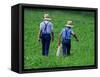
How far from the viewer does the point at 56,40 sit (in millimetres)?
2344

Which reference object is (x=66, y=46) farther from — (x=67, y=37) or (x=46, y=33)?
(x=46, y=33)

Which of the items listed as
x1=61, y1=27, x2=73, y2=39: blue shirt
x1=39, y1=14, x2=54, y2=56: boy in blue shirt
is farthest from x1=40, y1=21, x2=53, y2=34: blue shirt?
x1=61, y1=27, x2=73, y2=39: blue shirt

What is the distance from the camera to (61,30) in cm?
236

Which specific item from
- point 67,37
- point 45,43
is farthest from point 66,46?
point 45,43

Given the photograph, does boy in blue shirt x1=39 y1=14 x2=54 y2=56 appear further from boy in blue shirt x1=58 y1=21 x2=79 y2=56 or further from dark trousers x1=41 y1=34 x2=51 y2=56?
boy in blue shirt x1=58 y1=21 x2=79 y2=56

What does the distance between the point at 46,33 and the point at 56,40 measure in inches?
3.9

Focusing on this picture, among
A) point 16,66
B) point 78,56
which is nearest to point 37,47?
point 16,66

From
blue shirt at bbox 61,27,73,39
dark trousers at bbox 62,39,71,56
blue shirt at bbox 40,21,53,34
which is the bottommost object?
dark trousers at bbox 62,39,71,56

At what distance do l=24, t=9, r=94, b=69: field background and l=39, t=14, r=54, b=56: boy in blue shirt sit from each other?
0.03 metres

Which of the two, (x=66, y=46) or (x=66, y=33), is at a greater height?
(x=66, y=33)

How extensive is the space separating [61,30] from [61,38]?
63 millimetres

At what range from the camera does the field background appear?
2.22m

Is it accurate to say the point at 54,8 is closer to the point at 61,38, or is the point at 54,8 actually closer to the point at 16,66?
the point at 61,38

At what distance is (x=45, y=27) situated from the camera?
2.30 metres
